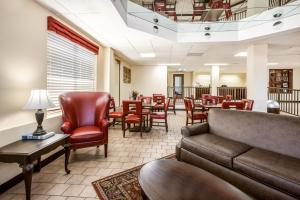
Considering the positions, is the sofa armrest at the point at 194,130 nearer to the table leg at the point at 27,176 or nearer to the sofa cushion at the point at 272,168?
the sofa cushion at the point at 272,168

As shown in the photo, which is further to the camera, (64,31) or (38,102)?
(64,31)

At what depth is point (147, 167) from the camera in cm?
163

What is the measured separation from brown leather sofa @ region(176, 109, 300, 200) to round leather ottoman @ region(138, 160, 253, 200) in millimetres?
538

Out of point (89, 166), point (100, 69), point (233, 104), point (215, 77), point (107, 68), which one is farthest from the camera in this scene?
point (215, 77)

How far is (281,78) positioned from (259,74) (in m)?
8.73

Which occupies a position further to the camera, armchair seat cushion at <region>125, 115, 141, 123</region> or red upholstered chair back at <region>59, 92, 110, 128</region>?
armchair seat cushion at <region>125, 115, 141, 123</region>

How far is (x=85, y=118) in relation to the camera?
10.6 ft

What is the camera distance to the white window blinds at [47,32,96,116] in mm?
3143

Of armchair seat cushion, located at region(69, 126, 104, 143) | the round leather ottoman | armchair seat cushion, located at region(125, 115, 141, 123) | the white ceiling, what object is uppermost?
the white ceiling

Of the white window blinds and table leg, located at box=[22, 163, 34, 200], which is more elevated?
the white window blinds

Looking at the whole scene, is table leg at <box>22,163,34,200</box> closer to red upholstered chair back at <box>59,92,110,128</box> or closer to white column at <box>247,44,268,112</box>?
red upholstered chair back at <box>59,92,110,128</box>

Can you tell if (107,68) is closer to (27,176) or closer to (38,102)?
(38,102)

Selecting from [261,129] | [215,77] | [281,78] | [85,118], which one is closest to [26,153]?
[85,118]

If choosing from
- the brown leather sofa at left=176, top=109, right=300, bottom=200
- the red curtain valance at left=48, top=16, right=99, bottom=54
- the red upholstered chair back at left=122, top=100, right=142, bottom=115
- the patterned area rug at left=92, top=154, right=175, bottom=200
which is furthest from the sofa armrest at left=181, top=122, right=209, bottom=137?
the red curtain valance at left=48, top=16, right=99, bottom=54
